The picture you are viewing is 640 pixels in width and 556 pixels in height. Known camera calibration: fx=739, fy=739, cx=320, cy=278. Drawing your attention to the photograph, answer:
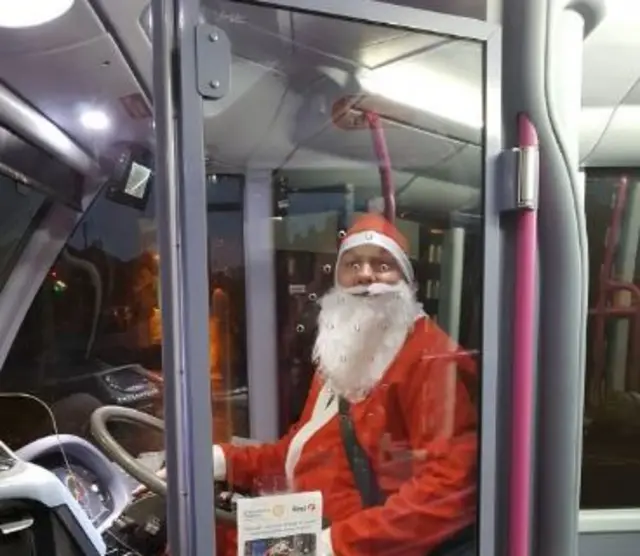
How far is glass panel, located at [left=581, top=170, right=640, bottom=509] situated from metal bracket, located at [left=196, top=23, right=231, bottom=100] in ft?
7.63

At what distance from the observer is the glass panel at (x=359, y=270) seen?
4.53 feet

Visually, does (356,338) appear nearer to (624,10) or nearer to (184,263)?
(184,263)

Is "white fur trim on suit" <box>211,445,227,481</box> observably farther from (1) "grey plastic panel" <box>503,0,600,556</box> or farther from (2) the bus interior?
(1) "grey plastic panel" <box>503,0,600,556</box>

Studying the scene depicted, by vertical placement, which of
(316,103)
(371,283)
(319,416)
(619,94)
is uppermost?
(619,94)

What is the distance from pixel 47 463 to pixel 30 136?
1.14 m

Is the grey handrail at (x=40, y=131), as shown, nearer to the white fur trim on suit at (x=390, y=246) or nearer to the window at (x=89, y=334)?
the window at (x=89, y=334)

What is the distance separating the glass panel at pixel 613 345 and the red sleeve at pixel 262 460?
6.20ft

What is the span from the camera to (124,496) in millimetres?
2502

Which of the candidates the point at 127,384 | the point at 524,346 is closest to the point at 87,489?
the point at 127,384

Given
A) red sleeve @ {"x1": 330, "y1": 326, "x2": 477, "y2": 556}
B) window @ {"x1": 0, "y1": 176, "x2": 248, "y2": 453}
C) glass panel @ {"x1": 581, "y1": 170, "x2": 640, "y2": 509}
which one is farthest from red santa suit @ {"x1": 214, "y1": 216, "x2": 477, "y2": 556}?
glass panel @ {"x1": 581, "y1": 170, "x2": 640, "y2": 509}

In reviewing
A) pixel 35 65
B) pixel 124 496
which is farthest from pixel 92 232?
pixel 124 496

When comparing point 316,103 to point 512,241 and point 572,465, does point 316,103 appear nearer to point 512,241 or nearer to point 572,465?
point 512,241

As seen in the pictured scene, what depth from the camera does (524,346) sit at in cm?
130

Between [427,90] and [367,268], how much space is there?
1.45 ft
